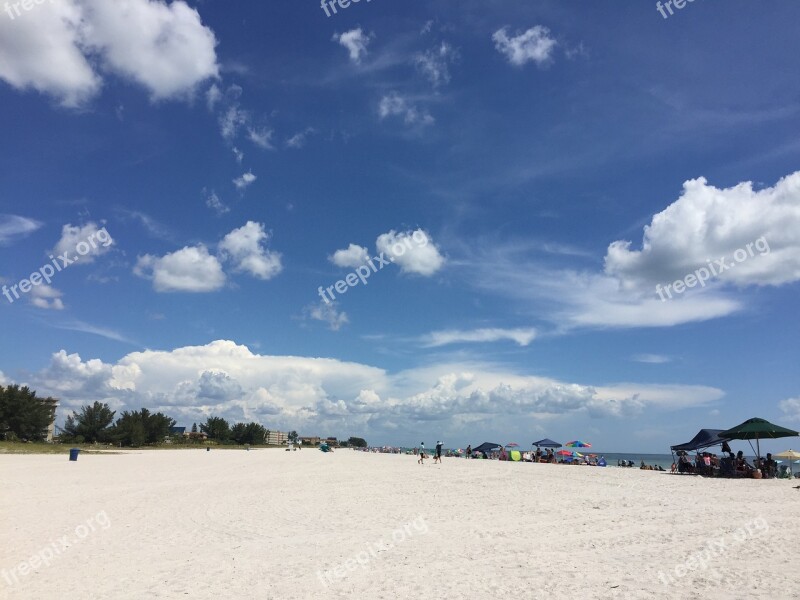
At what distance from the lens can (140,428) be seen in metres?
80.6

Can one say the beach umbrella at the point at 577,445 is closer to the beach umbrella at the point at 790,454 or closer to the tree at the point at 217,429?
the beach umbrella at the point at 790,454

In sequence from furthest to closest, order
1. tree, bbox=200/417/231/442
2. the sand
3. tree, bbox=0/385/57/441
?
tree, bbox=200/417/231/442 < tree, bbox=0/385/57/441 < the sand

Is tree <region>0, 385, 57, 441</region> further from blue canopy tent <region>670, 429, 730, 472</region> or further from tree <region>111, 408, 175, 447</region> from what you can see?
blue canopy tent <region>670, 429, 730, 472</region>

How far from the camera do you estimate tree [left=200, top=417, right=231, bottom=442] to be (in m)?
132

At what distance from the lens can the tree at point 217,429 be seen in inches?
5182

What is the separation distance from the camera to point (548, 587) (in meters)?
7.41

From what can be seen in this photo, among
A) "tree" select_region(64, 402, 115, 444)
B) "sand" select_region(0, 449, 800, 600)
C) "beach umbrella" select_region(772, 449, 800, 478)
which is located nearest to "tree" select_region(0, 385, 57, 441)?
"tree" select_region(64, 402, 115, 444)

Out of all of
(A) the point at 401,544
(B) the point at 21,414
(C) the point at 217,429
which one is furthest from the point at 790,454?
(C) the point at 217,429

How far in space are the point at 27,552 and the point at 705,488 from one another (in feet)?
70.7

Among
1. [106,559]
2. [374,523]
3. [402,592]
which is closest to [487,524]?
[374,523]

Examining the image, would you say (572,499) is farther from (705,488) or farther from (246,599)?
(246,599)

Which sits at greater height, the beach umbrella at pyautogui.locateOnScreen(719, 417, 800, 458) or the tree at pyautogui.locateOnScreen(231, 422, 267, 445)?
the beach umbrella at pyautogui.locateOnScreen(719, 417, 800, 458)

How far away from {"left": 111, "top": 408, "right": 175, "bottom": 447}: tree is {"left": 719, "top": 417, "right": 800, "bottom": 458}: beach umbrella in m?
80.3

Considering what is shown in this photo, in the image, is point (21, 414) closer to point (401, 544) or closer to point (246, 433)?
point (401, 544)
